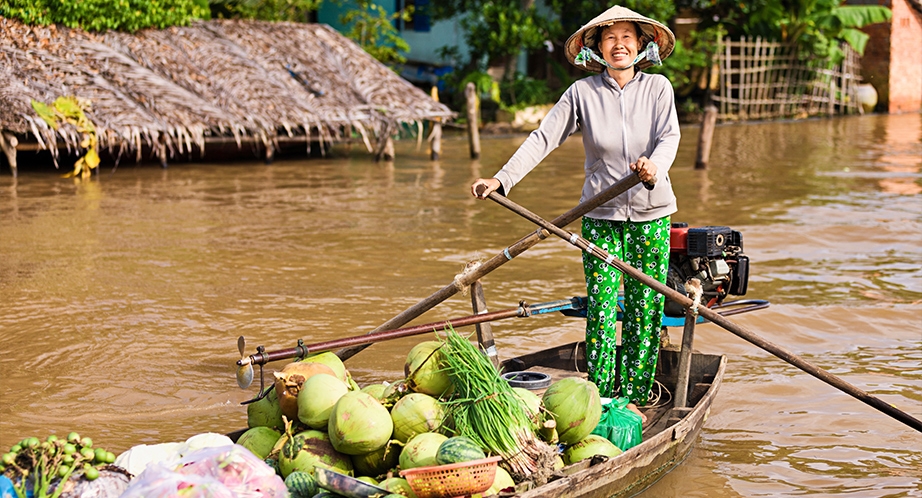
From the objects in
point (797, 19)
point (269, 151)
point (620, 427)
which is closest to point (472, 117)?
point (269, 151)

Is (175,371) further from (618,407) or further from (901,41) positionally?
(901,41)

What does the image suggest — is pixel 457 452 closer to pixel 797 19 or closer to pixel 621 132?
pixel 621 132

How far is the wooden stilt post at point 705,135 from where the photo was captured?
12.9 m

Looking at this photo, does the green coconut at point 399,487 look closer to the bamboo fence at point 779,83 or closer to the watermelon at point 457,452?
the watermelon at point 457,452

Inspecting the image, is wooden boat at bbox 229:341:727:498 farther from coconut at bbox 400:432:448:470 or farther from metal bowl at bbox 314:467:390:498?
metal bowl at bbox 314:467:390:498

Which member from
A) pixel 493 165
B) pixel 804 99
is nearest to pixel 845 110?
pixel 804 99

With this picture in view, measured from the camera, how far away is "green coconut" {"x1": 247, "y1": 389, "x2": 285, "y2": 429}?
326cm

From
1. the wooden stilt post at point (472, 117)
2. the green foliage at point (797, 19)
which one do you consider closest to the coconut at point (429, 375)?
the wooden stilt post at point (472, 117)

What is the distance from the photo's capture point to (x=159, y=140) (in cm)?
1210

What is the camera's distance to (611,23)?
3678 millimetres

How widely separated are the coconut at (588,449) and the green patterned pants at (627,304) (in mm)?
653

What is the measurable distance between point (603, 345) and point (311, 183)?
29.3 ft

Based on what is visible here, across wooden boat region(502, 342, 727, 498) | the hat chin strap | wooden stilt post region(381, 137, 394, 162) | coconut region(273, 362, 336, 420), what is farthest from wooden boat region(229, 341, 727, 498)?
wooden stilt post region(381, 137, 394, 162)

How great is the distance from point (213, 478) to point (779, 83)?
71.9 ft
